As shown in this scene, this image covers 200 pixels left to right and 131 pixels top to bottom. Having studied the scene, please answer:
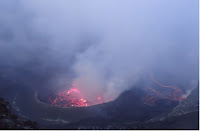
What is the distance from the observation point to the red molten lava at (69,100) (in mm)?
29877

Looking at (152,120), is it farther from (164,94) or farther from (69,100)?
(69,100)

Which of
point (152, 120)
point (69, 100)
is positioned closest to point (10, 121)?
point (69, 100)

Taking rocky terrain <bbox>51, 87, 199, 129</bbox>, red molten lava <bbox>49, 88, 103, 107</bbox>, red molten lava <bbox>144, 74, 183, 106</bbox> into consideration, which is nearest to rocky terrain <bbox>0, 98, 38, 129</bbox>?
rocky terrain <bbox>51, 87, 199, 129</bbox>

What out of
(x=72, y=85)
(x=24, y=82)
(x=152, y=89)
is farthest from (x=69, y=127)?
(x=152, y=89)

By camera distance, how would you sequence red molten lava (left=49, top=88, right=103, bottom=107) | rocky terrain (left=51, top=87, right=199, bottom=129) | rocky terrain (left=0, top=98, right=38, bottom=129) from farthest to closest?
1. red molten lava (left=49, top=88, right=103, bottom=107)
2. rocky terrain (left=51, top=87, right=199, bottom=129)
3. rocky terrain (left=0, top=98, right=38, bottom=129)

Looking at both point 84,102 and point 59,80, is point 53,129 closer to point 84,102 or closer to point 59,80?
point 84,102

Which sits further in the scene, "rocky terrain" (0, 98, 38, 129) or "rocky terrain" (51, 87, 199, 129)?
"rocky terrain" (51, 87, 199, 129)

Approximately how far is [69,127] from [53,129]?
1.92 meters

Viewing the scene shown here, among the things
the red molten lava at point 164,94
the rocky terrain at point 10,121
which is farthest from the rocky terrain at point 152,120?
the rocky terrain at point 10,121

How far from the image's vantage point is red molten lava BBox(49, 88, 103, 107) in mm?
29877

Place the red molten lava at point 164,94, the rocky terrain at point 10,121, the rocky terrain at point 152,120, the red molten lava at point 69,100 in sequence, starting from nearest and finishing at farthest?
the rocky terrain at point 10,121 < the rocky terrain at point 152,120 < the red molten lava at point 69,100 < the red molten lava at point 164,94

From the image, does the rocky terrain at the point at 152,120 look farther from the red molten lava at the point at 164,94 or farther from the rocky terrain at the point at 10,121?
the rocky terrain at the point at 10,121

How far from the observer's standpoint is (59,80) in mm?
36469

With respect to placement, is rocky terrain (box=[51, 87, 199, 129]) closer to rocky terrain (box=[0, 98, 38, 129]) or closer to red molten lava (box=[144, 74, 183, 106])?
red molten lava (box=[144, 74, 183, 106])
